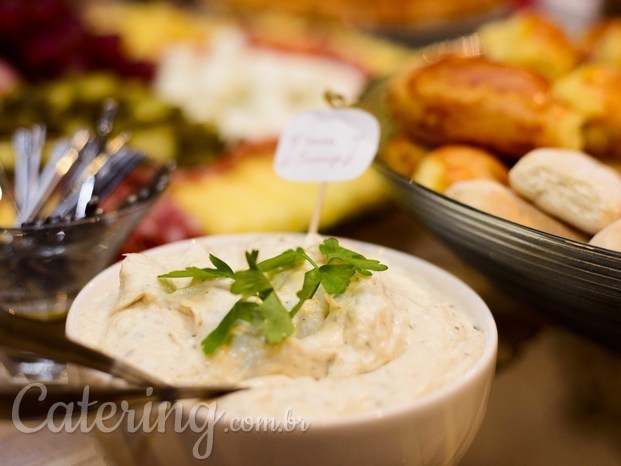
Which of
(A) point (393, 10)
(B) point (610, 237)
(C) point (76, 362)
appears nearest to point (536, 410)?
(B) point (610, 237)

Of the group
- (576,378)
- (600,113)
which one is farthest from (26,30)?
(576,378)

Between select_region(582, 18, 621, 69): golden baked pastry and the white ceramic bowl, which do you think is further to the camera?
select_region(582, 18, 621, 69): golden baked pastry

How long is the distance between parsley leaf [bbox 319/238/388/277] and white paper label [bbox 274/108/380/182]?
6.9 inches

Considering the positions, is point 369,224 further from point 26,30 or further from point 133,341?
point 26,30

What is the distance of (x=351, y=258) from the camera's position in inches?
27.1

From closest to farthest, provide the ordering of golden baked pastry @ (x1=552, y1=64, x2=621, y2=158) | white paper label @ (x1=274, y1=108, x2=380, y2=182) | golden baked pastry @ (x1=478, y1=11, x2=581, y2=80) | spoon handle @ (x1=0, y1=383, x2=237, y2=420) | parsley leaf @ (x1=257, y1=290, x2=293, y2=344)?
spoon handle @ (x1=0, y1=383, x2=237, y2=420) → parsley leaf @ (x1=257, y1=290, x2=293, y2=344) → white paper label @ (x1=274, y1=108, x2=380, y2=182) → golden baked pastry @ (x1=552, y1=64, x2=621, y2=158) → golden baked pastry @ (x1=478, y1=11, x2=581, y2=80)

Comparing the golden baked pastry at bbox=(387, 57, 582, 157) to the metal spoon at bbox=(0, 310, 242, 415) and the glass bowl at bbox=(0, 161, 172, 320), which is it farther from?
the metal spoon at bbox=(0, 310, 242, 415)

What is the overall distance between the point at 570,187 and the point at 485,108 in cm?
19

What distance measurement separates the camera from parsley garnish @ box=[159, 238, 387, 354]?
605 mm

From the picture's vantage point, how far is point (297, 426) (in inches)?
21.1

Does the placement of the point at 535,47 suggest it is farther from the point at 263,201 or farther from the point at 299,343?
Result: the point at 299,343

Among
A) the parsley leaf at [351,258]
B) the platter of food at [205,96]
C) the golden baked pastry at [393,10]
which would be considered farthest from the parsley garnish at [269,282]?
the golden baked pastry at [393,10]

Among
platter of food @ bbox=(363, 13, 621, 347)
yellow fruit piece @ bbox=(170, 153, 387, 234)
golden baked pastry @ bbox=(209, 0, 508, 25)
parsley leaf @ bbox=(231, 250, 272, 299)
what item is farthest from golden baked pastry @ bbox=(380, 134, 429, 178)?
golden baked pastry @ bbox=(209, 0, 508, 25)

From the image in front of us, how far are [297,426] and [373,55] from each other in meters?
1.79
